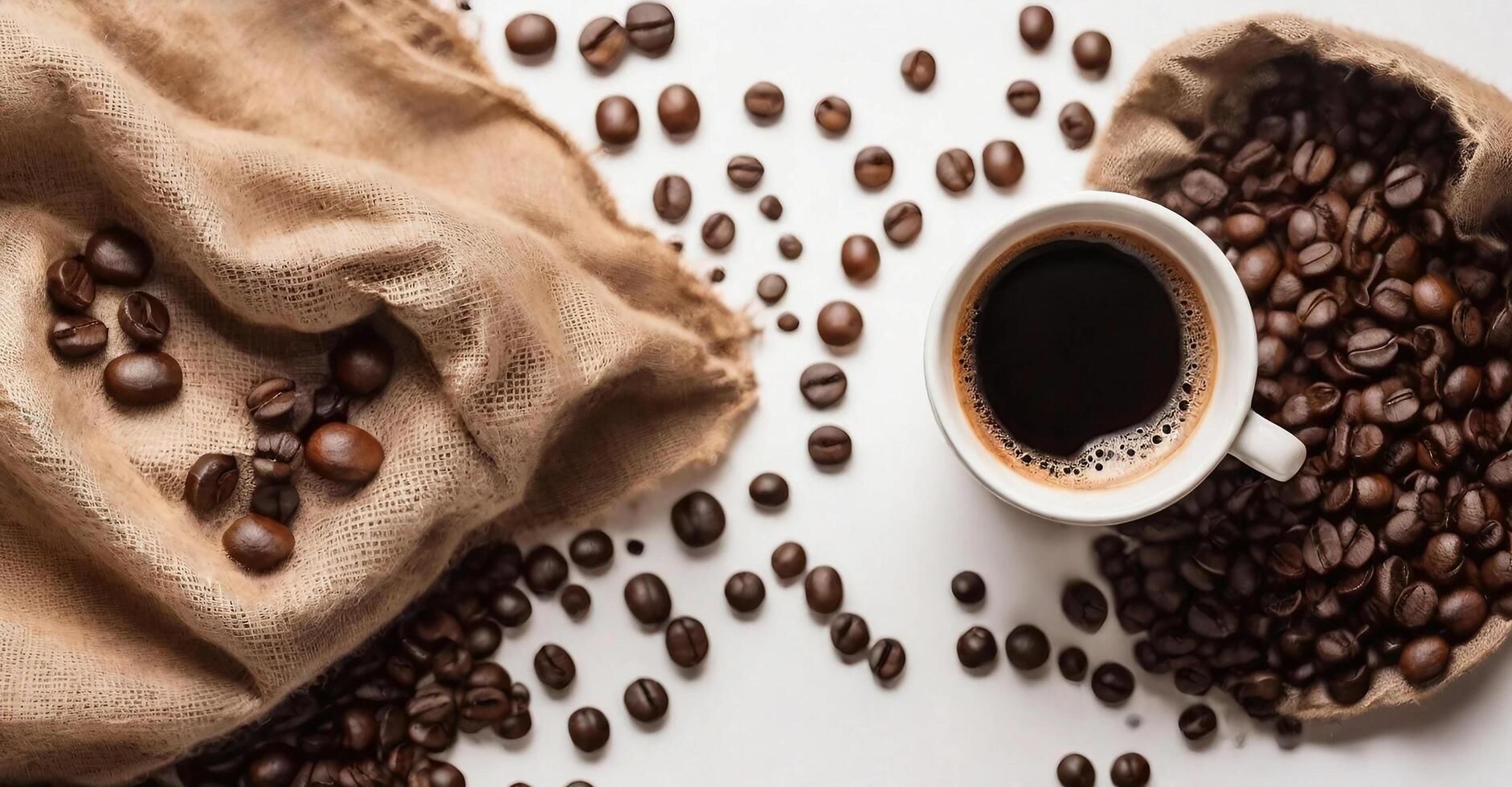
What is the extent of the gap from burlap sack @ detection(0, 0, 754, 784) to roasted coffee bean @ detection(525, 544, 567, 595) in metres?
0.11

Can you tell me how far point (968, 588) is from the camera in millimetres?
1463

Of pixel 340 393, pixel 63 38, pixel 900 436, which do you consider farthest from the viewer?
pixel 900 436

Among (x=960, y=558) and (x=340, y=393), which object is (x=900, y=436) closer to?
(x=960, y=558)

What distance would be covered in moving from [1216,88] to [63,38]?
50.2 inches

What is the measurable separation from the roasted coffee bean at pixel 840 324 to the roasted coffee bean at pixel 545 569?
1.42ft

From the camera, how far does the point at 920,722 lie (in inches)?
59.0

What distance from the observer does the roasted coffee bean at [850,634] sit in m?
1.47

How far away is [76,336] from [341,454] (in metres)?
0.30

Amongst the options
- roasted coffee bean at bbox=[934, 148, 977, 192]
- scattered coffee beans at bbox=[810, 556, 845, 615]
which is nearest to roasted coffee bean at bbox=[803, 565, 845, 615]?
scattered coffee beans at bbox=[810, 556, 845, 615]

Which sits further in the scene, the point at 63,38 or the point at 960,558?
the point at 960,558

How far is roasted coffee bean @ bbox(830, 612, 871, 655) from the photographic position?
1.47m

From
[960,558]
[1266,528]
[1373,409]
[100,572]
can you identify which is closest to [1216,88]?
[1373,409]

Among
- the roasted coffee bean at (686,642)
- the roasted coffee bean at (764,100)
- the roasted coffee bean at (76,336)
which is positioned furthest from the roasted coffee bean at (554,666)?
the roasted coffee bean at (764,100)

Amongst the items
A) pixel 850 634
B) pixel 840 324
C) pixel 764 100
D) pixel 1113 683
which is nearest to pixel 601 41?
pixel 764 100
